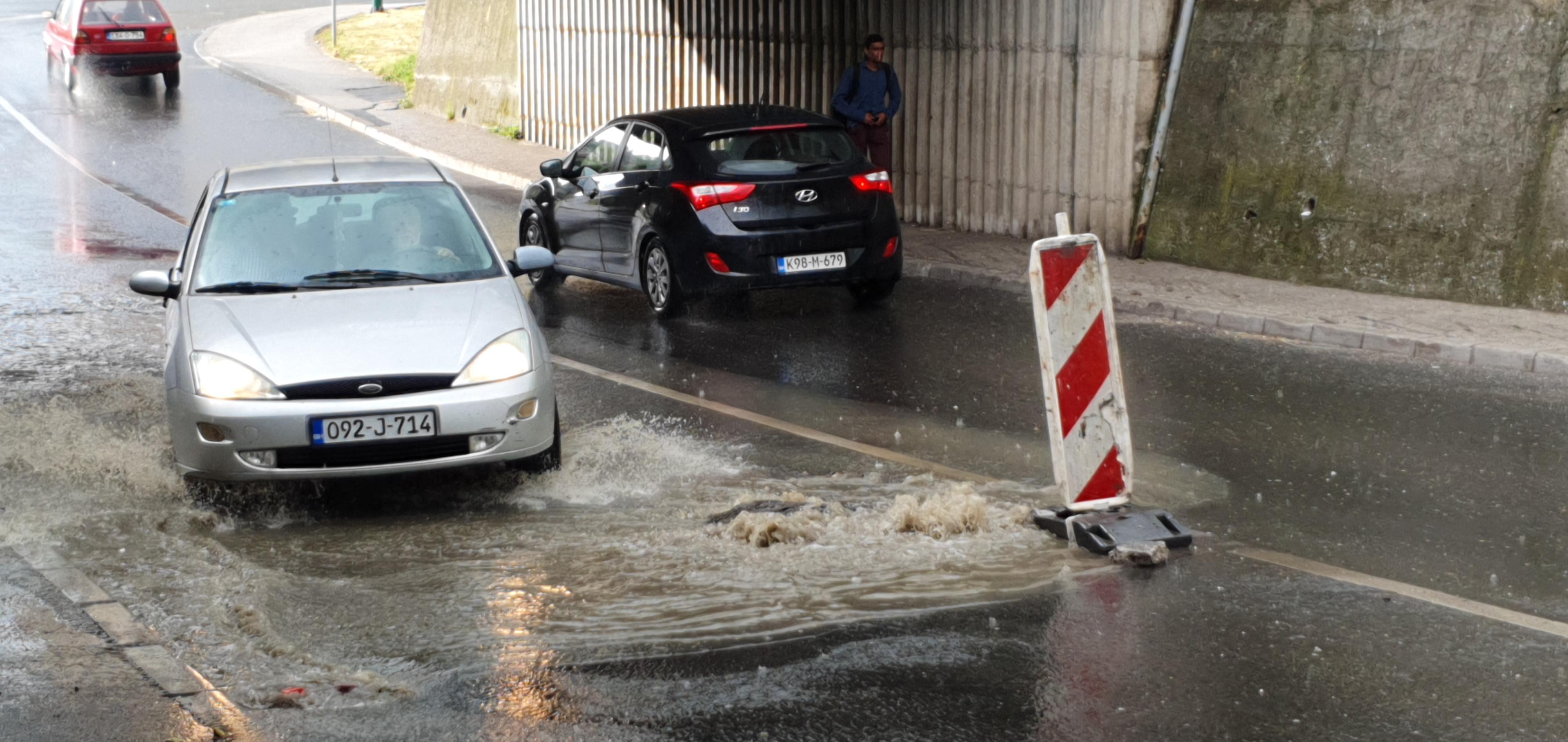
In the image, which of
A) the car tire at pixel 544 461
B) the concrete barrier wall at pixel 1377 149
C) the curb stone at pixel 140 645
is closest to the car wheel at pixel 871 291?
the concrete barrier wall at pixel 1377 149

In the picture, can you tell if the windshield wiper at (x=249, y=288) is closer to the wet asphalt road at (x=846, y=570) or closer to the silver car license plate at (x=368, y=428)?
the wet asphalt road at (x=846, y=570)

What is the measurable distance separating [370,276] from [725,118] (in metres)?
5.09

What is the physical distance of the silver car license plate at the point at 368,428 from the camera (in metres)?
6.86

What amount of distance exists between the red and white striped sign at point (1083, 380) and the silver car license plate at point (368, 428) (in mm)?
2687

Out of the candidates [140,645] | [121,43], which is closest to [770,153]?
[140,645]

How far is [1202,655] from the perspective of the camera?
5.30 m

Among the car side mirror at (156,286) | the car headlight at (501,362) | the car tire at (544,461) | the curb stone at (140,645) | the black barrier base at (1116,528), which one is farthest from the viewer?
the car side mirror at (156,286)

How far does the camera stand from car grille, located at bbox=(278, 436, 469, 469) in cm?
689

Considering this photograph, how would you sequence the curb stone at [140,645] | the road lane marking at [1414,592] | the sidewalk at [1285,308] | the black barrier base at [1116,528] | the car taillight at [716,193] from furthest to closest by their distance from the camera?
the car taillight at [716,193]
the sidewalk at [1285,308]
the black barrier base at [1116,528]
the road lane marking at [1414,592]
the curb stone at [140,645]

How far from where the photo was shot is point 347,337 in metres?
7.21

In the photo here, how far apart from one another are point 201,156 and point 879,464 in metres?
18.3

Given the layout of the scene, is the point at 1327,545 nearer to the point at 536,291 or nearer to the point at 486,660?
the point at 486,660

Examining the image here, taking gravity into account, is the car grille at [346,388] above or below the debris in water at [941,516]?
above

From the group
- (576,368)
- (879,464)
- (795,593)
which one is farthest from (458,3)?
(795,593)
